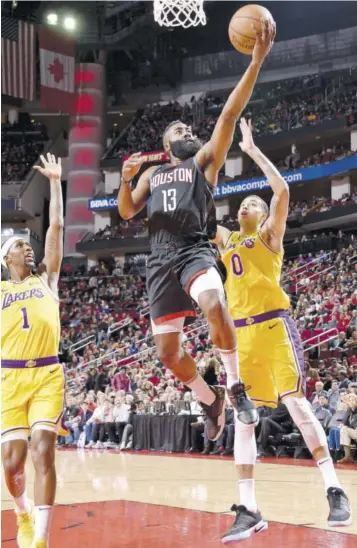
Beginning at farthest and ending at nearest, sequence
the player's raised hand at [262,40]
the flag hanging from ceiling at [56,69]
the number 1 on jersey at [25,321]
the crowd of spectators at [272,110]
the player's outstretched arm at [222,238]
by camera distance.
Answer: the flag hanging from ceiling at [56,69]
the crowd of spectators at [272,110]
the player's outstretched arm at [222,238]
the number 1 on jersey at [25,321]
the player's raised hand at [262,40]

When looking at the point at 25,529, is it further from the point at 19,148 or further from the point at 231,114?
the point at 19,148

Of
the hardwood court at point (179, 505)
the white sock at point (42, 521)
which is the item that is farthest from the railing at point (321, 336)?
the white sock at point (42, 521)

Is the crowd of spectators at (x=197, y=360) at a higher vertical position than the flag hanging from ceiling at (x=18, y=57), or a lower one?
lower

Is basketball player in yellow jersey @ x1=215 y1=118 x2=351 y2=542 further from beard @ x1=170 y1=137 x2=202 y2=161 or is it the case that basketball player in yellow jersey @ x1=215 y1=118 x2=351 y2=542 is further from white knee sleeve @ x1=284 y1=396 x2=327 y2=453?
beard @ x1=170 y1=137 x2=202 y2=161

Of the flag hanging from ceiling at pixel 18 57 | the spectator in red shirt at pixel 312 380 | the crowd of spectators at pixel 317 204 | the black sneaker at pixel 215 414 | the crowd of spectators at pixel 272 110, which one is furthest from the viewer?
the flag hanging from ceiling at pixel 18 57

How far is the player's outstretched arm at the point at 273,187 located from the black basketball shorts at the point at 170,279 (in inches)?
33.0

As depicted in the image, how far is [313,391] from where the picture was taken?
12844mm

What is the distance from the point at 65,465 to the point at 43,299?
755 cm

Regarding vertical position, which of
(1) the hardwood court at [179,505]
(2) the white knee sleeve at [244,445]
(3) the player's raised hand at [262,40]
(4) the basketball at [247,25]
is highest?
(4) the basketball at [247,25]

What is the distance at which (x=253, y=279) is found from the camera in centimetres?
554

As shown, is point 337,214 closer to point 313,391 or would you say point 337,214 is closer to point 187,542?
point 313,391

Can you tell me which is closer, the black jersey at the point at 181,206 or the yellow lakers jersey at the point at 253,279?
the black jersey at the point at 181,206

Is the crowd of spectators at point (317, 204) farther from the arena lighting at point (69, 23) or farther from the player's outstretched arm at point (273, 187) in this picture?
the player's outstretched arm at point (273, 187)

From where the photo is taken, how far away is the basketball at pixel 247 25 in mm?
4863
